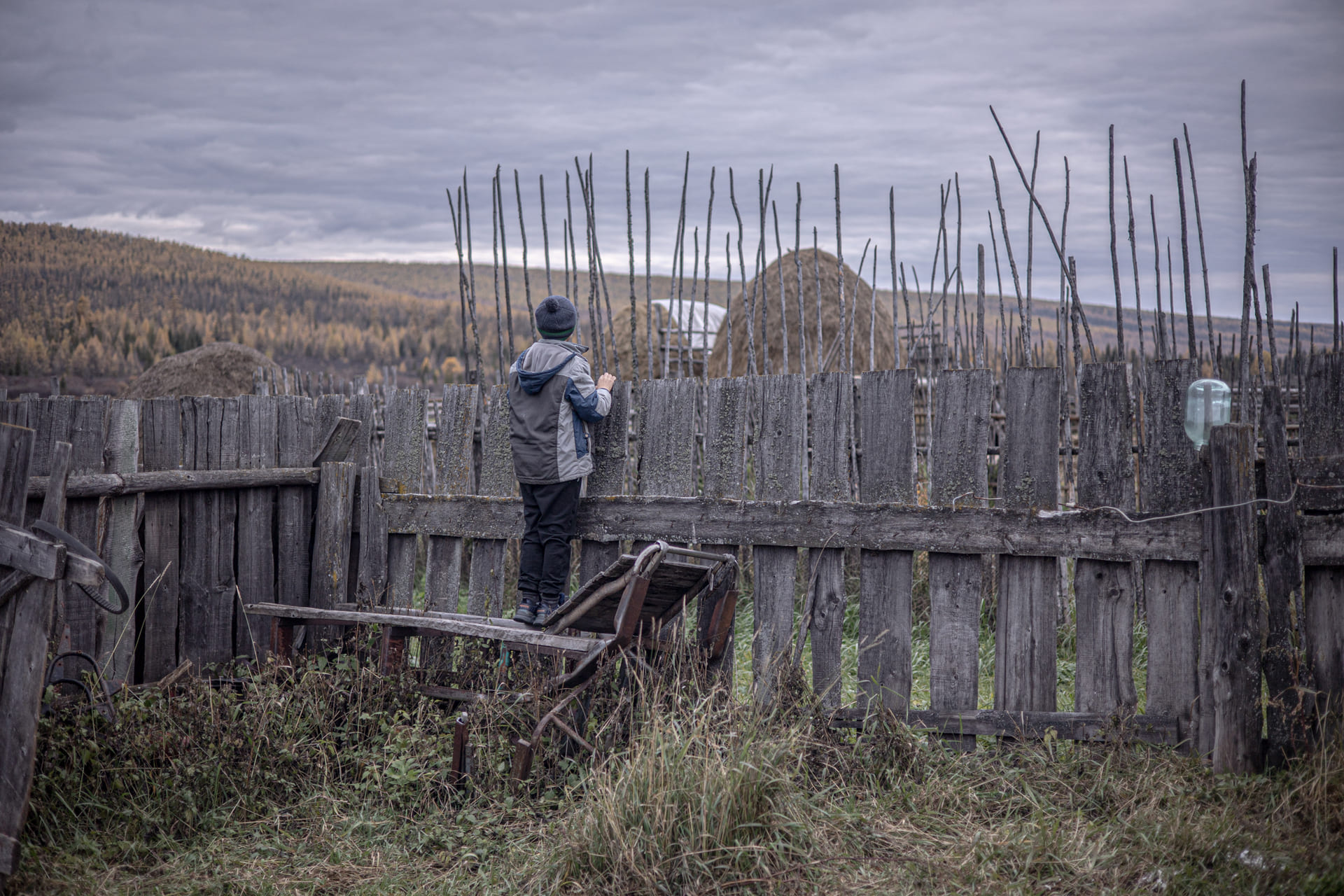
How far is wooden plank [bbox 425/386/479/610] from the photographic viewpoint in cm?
468

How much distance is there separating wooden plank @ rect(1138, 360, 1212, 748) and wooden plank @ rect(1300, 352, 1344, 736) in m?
0.37

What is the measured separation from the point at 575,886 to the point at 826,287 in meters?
11.4

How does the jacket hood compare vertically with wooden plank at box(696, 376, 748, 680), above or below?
above

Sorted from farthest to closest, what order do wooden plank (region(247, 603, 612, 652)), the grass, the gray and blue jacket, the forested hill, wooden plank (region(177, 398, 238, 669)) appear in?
the forested hill, wooden plank (region(177, 398, 238, 669)), the gray and blue jacket, wooden plank (region(247, 603, 612, 652)), the grass

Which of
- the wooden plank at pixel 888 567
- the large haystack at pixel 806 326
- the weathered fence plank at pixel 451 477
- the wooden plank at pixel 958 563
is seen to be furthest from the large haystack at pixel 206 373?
the wooden plank at pixel 958 563

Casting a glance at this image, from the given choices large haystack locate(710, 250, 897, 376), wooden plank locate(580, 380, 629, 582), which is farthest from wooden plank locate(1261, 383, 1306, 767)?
large haystack locate(710, 250, 897, 376)

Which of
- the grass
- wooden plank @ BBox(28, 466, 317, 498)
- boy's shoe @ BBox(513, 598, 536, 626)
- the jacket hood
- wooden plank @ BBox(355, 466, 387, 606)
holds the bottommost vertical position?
the grass

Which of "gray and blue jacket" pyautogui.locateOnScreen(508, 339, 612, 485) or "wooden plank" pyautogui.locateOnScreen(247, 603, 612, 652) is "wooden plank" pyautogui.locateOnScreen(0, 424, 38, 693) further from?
"gray and blue jacket" pyautogui.locateOnScreen(508, 339, 612, 485)

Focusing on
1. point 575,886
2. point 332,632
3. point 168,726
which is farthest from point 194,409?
point 575,886

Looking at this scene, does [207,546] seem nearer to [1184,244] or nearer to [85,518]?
[85,518]

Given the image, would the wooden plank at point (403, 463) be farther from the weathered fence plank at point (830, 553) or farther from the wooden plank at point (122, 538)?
the weathered fence plank at point (830, 553)

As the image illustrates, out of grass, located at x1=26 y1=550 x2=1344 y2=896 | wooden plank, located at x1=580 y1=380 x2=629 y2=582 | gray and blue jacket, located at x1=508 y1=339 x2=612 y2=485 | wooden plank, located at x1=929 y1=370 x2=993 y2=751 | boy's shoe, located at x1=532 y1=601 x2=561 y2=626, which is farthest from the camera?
wooden plank, located at x1=580 y1=380 x2=629 y2=582

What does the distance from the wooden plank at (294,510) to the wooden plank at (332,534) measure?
7 cm

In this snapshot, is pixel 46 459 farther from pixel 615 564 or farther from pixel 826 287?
pixel 826 287
